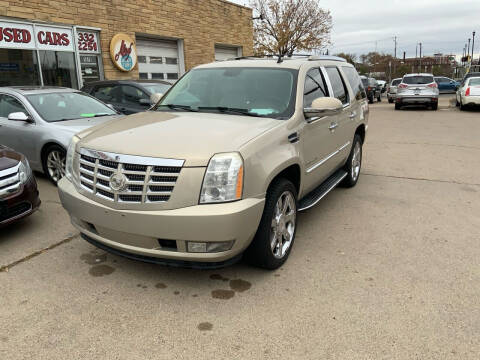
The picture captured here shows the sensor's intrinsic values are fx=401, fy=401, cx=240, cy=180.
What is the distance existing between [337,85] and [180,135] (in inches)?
107

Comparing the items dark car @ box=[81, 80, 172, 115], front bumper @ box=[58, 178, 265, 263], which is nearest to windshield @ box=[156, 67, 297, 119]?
front bumper @ box=[58, 178, 265, 263]

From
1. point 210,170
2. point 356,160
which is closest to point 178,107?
point 210,170

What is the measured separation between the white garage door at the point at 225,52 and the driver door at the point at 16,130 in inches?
534

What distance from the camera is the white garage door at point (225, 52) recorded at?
19302 mm

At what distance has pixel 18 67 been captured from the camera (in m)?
11.0

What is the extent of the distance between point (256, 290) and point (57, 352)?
1.47m

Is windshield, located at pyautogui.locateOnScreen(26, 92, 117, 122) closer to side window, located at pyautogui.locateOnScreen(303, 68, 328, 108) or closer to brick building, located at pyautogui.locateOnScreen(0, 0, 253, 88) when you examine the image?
side window, located at pyautogui.locateOnScreen(303, 68, 328, 108)

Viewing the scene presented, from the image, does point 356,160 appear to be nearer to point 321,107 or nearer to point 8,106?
point 321,107

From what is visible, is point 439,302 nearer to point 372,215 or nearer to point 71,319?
point 372,215

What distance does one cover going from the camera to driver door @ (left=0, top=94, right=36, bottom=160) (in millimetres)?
6234

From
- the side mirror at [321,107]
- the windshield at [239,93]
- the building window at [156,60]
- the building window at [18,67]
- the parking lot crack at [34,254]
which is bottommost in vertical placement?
the parking lot crack at [34,254]

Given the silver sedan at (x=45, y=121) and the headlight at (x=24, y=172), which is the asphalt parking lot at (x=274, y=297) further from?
the silver sedan at (x=45, y=121)

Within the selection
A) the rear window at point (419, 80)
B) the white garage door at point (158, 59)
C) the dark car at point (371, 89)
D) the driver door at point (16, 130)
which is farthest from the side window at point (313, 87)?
the dark car at point (371, 89)

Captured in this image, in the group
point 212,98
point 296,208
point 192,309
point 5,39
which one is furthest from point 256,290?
point 5,39
